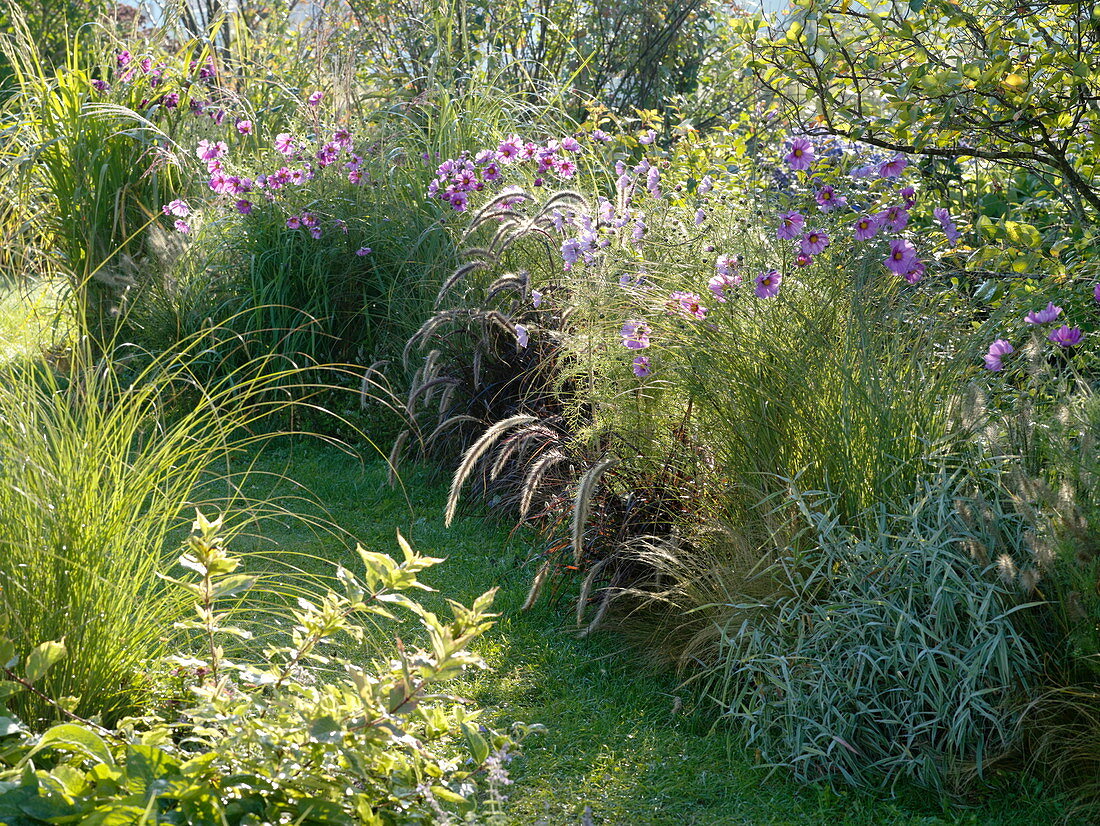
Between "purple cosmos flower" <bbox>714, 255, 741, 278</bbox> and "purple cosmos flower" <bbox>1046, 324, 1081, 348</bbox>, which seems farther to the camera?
"purple cosmos flower" <bbox>714, 255, 741, 278</bbox>

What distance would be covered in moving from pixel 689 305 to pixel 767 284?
0.97 feet

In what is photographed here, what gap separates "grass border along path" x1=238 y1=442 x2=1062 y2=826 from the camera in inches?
102

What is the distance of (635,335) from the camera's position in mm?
3619

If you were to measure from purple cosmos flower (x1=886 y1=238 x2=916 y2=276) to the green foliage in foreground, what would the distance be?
1.88 m

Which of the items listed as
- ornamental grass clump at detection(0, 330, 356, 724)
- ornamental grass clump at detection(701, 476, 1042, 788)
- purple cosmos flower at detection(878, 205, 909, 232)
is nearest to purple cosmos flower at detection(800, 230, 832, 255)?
purple cosmos flower at detection(878, 205, 909, 232)

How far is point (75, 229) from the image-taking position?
255 inches

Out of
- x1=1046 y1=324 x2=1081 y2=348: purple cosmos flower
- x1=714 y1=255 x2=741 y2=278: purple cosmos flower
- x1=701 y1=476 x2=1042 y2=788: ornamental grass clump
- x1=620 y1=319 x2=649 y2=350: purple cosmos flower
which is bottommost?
x1=701 y1=476 x2=1042 y2=788: ornamental grass clump

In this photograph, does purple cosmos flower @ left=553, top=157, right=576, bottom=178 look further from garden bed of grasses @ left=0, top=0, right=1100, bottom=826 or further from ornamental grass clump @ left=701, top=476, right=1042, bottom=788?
ornamental grass clump @ left=701, top=476, right=1042, bottom=788

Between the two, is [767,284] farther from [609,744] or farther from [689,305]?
[609,744]

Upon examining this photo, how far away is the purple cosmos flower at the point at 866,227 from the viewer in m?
3.41

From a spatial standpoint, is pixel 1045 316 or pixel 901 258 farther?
pixel 901 258

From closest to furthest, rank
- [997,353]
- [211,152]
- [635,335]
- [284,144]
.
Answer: [997,353], [635,335], [211,152], [284,144]

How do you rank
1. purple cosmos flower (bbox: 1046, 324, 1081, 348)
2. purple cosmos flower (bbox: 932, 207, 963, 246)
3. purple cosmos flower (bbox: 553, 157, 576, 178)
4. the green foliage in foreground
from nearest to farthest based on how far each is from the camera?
the green foliage in foreground < purple cosmos flower (bbox: 1046, 324, 1081, 348) < purple cosmos flower (bbox: 932, 207, 963, 246) < purple cosmos flower (bbox: 553, 157, 576, 178)

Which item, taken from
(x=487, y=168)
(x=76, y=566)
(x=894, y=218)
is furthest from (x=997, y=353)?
(x=487, y=168)
